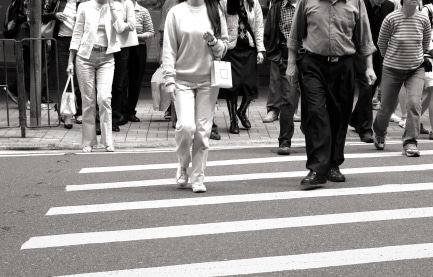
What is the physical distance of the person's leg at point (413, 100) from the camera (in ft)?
37.2

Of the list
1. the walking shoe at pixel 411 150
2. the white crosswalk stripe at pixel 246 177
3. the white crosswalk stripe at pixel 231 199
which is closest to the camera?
the white crosswalk stripe at pixel 231 199

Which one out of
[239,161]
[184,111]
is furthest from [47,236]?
[239,161]

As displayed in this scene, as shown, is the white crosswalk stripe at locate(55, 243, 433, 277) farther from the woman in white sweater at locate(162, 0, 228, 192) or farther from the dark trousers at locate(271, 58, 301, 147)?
the dark trousers at locate(271, 58, 301, 147)

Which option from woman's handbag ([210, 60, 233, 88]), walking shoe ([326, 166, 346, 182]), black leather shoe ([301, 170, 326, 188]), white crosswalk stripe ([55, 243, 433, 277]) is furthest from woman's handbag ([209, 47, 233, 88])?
white crosswalk stripe ([55, 243, 433, 277])

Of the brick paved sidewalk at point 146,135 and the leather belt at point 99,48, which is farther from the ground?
the leather belt at point 99,48

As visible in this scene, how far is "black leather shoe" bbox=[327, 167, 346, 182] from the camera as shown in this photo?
964cm

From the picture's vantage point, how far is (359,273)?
6449mm

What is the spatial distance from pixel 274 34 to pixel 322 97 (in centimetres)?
301

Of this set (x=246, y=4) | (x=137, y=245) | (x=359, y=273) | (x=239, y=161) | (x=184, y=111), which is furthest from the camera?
(x=246, y=4)

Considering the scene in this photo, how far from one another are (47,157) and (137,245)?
4.44 meters

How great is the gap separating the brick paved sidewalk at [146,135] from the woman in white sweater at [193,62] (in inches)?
133

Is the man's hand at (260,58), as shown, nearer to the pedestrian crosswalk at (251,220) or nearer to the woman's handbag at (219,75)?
the pedestrian crosswalk at (251,220)

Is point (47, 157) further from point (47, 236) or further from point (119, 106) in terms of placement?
point (47, 236)

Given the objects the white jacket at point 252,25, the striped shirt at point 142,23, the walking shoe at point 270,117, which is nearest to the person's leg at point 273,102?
the walking shoe at point 270,117
